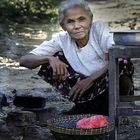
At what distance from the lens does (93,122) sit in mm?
4027

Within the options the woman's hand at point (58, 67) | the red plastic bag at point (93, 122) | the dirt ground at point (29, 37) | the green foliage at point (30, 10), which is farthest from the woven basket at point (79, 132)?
the green foliage at point (30, 10)

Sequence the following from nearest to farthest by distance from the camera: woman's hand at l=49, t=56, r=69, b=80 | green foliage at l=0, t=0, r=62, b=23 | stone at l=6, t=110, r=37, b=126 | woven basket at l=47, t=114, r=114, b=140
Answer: woven basket at l=47, t=114, r=114, b=140 < woman's hand at l=49, t=56, r=69, b=80 < stone at l=6, t=110, r=37, b=126 < green foliage at l=0, t=0, r=62, b=23

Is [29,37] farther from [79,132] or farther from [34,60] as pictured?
[79,132]

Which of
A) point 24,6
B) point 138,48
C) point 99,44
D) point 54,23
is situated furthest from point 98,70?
point 24,6

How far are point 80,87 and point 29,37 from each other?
26.9ft

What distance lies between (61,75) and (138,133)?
0.98 m

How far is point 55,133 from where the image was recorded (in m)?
3.96

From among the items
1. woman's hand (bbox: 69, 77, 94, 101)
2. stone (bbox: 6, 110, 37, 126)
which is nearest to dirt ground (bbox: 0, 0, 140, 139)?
stone (bbox: 6, 110, 37, 126)

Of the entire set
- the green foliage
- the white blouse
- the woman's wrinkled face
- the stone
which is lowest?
the stone

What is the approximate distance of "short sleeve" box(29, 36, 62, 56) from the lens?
4.70 meters

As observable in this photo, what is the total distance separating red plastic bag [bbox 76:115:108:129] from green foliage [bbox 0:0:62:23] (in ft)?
38.0

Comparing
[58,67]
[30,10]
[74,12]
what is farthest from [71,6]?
[30,10]

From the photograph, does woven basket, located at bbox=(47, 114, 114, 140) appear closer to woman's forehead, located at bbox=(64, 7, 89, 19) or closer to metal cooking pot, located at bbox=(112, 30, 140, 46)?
metal cooking pot, located at bbox=(112, 30, 140, 46)

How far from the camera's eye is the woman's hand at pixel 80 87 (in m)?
4.53
